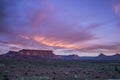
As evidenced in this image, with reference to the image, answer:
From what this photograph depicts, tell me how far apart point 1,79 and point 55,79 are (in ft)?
25.3

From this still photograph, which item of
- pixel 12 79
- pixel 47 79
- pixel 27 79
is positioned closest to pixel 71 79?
pixel 47 79

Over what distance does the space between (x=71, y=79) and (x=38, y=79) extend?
16.3 ft

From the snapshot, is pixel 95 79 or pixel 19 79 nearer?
pixel 19 79

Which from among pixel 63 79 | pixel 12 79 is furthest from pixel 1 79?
pixel 63 79

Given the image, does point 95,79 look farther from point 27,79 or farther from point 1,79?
point 1,79

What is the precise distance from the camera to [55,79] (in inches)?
1147

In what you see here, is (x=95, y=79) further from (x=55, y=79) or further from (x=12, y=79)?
(x=12, y=79)

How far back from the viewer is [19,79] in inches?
1113

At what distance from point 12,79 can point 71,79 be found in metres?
8.66

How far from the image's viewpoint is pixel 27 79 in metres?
28.3

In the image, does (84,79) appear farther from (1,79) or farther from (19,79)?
(1,79)

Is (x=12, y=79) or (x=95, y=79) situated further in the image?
(x=95, y=79)

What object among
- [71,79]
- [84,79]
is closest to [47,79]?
[71,79]

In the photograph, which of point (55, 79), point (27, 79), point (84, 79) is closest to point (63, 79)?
point (55, 79)
